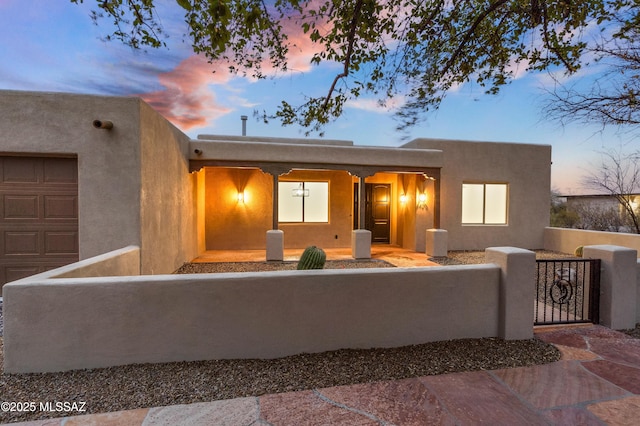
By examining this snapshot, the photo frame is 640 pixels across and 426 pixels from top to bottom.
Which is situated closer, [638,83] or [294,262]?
[638,83]

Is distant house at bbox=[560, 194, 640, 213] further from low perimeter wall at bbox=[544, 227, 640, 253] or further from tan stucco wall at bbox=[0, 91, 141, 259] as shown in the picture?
tan stucco wall at bbox=[0, 91, 141, 259]

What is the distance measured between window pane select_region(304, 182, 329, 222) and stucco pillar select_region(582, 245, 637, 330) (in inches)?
296

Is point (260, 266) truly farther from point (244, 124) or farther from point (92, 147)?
point (244, 124)

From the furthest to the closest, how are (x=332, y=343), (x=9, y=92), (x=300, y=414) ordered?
(x=9, y=92) → (x=332, y=343) → (x=300, y=414)

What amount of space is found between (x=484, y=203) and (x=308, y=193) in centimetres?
615

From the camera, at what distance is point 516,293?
3309 millimetres

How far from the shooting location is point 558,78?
4.37 meters

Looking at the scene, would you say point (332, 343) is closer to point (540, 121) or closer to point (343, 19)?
point (343, 19)

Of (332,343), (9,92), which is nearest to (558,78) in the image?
(332,343)

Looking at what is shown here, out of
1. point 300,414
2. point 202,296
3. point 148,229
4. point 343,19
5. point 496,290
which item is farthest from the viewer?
point 148,229

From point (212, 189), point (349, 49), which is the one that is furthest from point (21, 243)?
point (349, 49)

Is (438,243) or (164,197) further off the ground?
A: (164,197)

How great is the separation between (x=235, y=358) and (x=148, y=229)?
330 cm

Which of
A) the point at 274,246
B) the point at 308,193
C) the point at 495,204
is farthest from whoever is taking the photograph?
the point at 308,193
